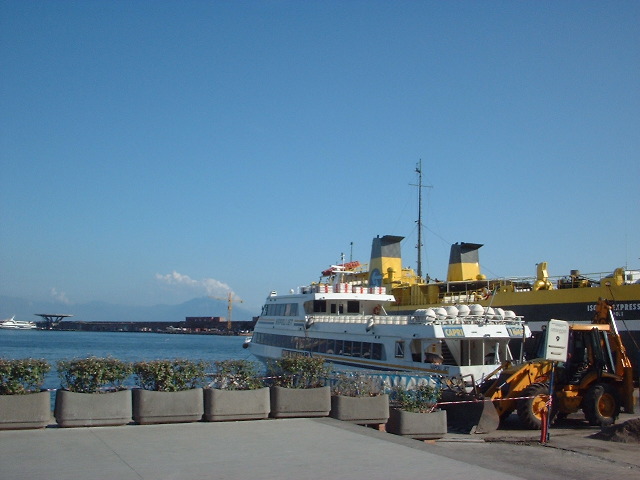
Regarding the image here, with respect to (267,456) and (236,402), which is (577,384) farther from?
(267,456)

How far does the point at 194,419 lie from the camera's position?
11195mm

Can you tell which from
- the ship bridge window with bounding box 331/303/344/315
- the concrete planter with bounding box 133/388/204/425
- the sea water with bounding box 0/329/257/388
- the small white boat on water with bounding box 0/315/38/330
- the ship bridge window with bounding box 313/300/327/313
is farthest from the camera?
the small white boat on water with bounding box 0/315/38/330

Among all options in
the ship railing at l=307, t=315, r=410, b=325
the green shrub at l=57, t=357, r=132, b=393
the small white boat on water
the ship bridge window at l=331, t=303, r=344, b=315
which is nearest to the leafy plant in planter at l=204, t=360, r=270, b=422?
the green shrub at l=57, t=357, r=132, b=393

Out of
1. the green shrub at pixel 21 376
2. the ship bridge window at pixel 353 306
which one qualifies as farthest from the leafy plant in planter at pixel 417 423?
the ship bridge window at pixel 353 306

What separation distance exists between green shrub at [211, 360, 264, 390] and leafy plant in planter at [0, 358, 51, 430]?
118 inches

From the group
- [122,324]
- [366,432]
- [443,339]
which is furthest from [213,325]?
[366,432]

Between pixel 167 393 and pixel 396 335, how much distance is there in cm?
1331

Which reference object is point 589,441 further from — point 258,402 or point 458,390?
point 258,402

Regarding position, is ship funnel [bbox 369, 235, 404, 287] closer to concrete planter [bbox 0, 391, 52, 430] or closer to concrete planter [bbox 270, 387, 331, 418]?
concrete planter [bbox 270, 387, 331, 418]

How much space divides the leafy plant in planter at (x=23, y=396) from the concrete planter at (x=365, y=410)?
15.9ft

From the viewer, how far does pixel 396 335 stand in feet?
76.6

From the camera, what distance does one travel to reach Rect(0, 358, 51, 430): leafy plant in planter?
10211 millimetres

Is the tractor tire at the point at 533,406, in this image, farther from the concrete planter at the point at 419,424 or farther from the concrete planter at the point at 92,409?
the concrete planter at the point at 92,409

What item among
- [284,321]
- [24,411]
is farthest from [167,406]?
[284,321]
